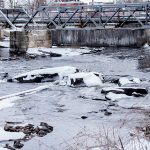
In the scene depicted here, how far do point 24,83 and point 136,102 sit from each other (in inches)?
208

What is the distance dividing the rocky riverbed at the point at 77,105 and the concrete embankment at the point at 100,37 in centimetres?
989

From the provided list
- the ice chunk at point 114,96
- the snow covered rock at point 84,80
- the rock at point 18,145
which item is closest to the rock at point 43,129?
the rock at point 18,145

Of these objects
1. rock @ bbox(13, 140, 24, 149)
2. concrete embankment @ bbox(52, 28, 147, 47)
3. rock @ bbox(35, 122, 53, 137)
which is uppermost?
rock @ bbox(13, 140, 24, 149)

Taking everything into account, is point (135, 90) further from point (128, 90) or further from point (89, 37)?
point (89, 37)

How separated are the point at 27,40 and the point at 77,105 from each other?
16830mm

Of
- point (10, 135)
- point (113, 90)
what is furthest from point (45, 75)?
point (10, 135)

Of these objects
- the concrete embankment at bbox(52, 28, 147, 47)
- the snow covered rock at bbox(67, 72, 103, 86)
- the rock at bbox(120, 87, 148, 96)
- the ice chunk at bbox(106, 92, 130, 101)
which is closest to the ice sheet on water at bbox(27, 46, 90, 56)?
the concrete embankment at bbox(52, 28, 147, 47)

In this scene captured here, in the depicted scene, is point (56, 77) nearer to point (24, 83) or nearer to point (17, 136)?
point (24, 83)

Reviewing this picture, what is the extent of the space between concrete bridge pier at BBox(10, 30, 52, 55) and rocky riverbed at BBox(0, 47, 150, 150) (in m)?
6.24

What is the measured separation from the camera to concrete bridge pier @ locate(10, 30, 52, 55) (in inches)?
1098

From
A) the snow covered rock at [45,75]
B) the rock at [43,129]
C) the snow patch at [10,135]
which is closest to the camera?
the snow patch at [10,135]

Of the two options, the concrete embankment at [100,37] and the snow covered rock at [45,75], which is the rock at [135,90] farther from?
the concrete embankment at [100,37]

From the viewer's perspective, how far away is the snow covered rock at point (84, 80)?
1517 centimetres

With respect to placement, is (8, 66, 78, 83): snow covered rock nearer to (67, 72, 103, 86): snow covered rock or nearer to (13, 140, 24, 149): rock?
(67, 72, 103, 86): snow covered rock
